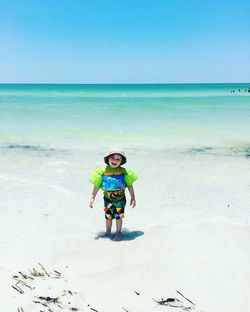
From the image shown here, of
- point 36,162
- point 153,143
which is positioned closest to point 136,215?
point 36,162

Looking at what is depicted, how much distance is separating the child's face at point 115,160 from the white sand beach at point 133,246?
81cm

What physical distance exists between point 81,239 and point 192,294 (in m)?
1.56

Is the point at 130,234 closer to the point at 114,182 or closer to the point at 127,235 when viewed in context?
the point at 127,235

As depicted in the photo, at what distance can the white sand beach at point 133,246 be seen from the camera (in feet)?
10.2

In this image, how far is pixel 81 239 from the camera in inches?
171

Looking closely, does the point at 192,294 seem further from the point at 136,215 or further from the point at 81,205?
the point at 81,205

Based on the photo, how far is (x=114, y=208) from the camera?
14.3ft

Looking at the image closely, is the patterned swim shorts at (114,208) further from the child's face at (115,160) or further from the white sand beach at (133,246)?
the child's face at (115,160)

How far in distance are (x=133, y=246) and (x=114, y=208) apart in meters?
0.47

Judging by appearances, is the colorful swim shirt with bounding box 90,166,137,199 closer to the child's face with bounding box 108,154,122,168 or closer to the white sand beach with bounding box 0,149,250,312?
the child's face with bounding box 108,154,122,168

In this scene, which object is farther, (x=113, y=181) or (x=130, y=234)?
(x=130, y=234)

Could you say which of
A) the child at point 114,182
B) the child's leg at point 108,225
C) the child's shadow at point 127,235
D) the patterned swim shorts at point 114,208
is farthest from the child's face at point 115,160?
the child's shadow at point 127,235

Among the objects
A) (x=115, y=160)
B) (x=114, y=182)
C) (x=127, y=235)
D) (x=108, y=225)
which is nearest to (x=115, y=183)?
(x=114, y=182)

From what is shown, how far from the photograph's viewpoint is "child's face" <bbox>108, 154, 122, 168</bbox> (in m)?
4.27
